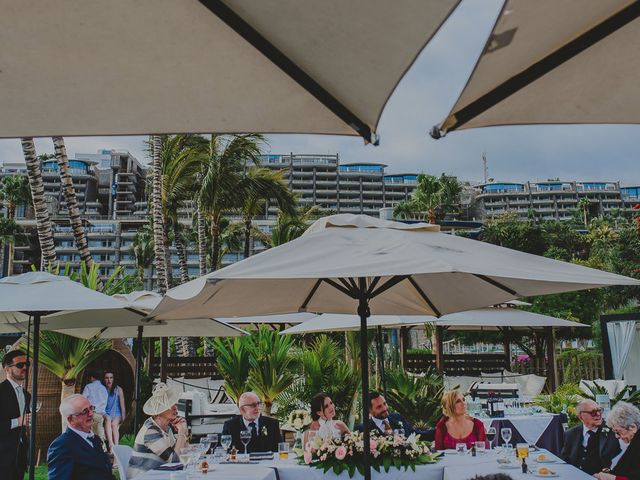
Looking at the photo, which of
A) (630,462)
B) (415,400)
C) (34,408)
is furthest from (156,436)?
(415,400)

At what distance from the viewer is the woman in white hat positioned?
501 centimetres

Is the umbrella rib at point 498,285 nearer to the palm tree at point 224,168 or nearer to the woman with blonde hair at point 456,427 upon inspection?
the woman with blonde hair at point 456,427

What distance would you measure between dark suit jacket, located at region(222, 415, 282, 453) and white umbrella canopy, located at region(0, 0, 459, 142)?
445cm

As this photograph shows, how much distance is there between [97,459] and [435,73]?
376cm

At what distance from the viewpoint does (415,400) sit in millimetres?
8500

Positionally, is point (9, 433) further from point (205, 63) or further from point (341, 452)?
point (205, 63)

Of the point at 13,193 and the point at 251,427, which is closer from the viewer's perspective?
the point at 251,427

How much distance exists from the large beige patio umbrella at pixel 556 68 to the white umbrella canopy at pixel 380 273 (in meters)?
0.75

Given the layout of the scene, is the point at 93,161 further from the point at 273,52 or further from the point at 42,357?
the point at 273,52

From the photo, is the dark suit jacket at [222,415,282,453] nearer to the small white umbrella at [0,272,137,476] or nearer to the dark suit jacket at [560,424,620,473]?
the small white umbrella at [0,272,137,476]

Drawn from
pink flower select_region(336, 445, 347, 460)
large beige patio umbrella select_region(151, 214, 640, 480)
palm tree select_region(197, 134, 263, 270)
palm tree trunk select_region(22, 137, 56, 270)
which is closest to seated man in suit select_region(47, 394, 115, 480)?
large beige patio umbrella select_region(151, 214, 640, 480)

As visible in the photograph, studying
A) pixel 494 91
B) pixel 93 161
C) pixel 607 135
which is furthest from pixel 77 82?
pixel 93 161

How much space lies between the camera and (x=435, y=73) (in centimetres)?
241

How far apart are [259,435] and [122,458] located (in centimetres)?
172
